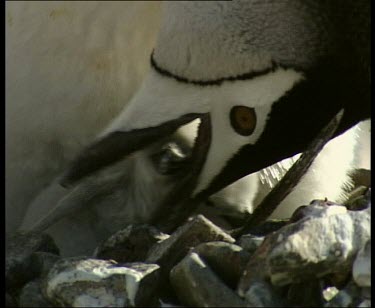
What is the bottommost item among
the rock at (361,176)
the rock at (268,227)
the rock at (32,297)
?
the rock at (32,297)

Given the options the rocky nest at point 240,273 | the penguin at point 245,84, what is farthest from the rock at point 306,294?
the penguin at point 245,84

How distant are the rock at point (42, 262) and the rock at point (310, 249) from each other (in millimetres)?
314

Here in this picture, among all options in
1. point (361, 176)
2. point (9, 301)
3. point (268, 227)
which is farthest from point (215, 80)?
point (9, 301)

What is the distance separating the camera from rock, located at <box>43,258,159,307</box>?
53.1 inches

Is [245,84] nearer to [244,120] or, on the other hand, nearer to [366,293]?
[244,120]

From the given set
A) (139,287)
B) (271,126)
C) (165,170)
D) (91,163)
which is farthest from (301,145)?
(139,287)

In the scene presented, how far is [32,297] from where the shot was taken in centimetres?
144

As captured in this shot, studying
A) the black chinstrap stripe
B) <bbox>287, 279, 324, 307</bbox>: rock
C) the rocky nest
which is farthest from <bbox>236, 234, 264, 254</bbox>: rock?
the black chinstrap stripe

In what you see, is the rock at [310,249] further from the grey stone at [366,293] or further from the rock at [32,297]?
the rock at [32,297]

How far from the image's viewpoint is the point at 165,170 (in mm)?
1791

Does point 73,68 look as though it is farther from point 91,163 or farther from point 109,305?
point 109,305

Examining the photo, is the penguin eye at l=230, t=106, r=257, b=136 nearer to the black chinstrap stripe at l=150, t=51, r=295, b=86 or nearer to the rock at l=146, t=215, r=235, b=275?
the black chinstrap stripe at l=150, t=51, r=295, b=86

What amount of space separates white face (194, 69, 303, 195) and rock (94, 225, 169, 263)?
0.16 meters

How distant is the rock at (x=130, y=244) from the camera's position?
1599 millimetres
